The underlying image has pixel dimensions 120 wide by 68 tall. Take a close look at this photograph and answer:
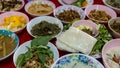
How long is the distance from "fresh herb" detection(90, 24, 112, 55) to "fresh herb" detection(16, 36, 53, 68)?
318 mm

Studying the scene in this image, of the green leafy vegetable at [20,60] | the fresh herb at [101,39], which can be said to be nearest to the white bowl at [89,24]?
the fresh herb at [101,39]

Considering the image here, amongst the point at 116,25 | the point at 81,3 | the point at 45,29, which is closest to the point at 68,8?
the point at 81,3

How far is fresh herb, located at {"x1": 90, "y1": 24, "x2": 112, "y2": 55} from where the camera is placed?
1.43m

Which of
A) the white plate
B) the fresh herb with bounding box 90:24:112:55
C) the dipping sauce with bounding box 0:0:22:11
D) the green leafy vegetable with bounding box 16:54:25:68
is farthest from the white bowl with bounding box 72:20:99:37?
the dipping sauce with bounding box 0:0:22:11

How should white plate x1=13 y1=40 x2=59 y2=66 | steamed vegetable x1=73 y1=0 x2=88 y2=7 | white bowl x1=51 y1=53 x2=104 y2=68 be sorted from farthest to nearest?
1. steamed vegetable x1=73 y1=0 x2=88 y2=7
2. white plate x1=13 y1=40 x2=59 y2=66
3. white bowl x1=51 y1=53 x2=104 y2=68

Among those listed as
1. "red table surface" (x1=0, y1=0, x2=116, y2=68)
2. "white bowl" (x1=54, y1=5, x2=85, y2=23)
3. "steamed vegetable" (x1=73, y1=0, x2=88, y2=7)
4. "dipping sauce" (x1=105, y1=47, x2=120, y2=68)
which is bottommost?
"red table surface" (x1=0, y1=0, x2=116, y2=68)

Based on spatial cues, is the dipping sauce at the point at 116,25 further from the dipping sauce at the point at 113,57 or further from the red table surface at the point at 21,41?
the red table surface at the point at 21,41

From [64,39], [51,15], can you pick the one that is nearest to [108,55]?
[64,39]

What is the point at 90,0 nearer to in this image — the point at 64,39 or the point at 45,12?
the point at 45,12

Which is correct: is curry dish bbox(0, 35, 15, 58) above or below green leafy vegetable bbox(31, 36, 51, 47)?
below

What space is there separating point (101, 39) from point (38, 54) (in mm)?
499

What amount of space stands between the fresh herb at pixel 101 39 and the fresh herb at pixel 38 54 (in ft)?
1.04

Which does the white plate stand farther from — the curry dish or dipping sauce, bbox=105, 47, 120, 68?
dipping sauce, bbox=105, 47, 120, 68

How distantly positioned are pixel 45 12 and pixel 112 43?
0.70 meters
